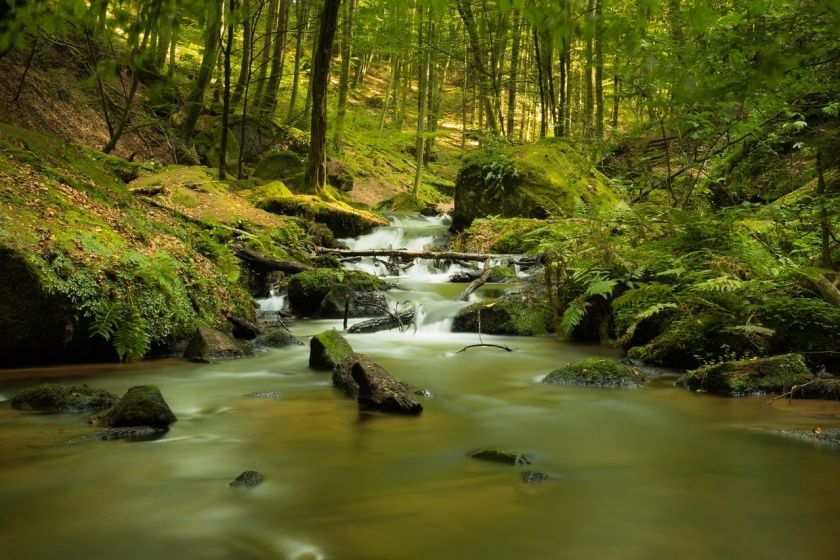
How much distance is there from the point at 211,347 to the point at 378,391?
9.25 ft

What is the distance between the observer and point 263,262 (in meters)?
10.7

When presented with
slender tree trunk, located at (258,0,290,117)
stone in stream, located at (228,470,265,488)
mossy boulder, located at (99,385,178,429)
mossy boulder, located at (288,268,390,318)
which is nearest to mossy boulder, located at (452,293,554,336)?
mossy boulder, located at (288,268,390,318)

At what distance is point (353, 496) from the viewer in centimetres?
360

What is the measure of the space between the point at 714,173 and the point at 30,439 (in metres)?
9.93

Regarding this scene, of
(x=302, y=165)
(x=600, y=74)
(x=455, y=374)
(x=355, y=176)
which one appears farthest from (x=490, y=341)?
(x=355, y=176)

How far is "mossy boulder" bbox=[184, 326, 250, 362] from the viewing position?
724 centimetres

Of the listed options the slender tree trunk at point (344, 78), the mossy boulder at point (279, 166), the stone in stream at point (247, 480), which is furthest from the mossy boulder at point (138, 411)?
the slender tree trunk at point (344, 78)

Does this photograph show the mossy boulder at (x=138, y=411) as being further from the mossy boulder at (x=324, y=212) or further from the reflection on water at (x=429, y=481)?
the mossy boulder at (x=324, y=212)

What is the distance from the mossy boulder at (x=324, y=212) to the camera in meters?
14.4

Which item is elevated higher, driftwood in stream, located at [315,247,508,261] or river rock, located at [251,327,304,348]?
driftwood in stream, located at [315,247,508,261]

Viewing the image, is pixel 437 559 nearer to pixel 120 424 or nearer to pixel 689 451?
pixel 689 451

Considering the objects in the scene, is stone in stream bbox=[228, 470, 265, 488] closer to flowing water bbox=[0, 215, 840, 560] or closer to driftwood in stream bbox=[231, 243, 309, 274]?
flowing water bbox=[0, 215, 840, 560]

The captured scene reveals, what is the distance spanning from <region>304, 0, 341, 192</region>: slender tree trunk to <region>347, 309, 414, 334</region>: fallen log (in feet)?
23.4

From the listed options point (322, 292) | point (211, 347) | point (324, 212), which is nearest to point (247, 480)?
point (211, 347)
